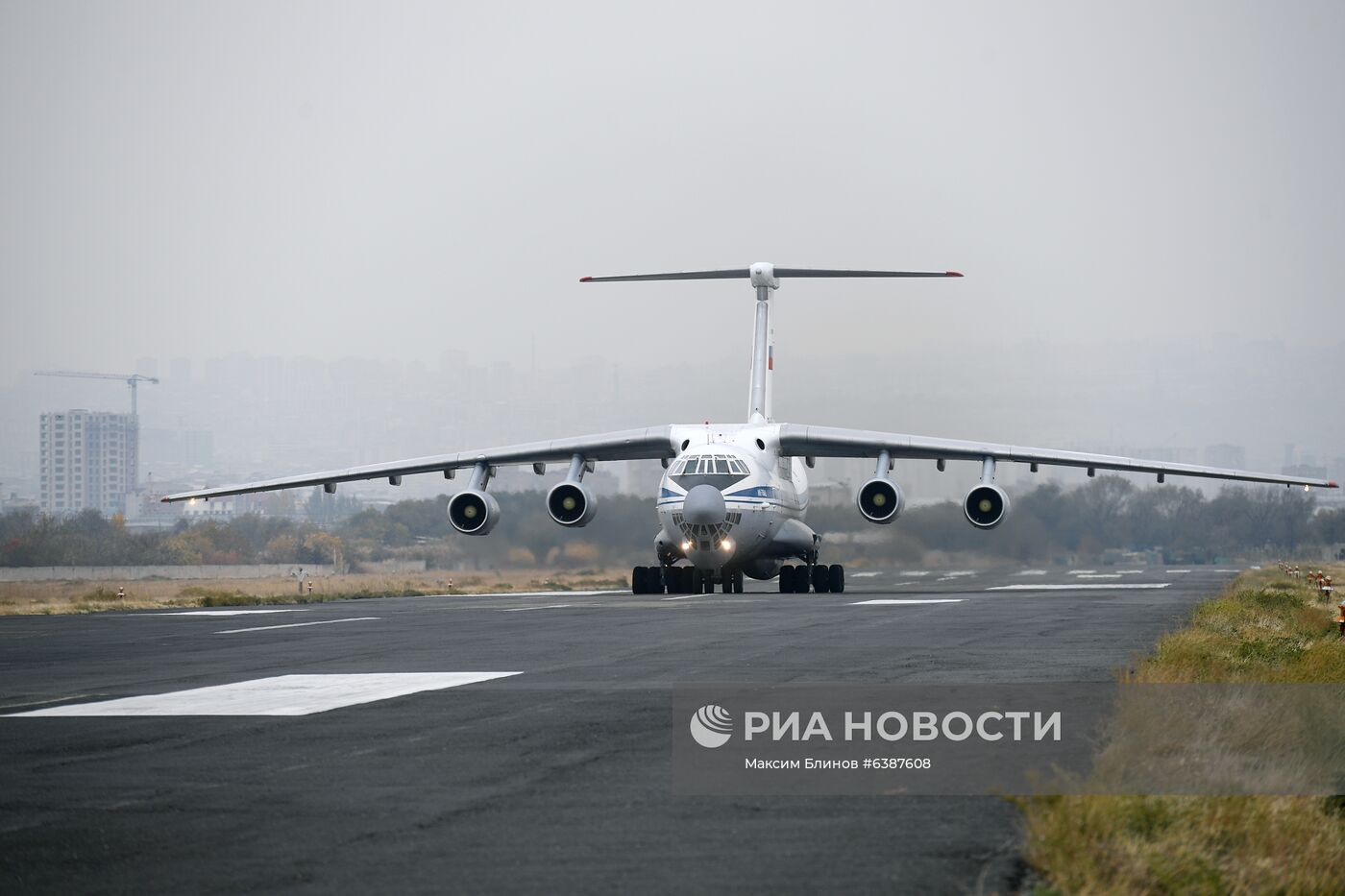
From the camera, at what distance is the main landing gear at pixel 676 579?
37.2 meters

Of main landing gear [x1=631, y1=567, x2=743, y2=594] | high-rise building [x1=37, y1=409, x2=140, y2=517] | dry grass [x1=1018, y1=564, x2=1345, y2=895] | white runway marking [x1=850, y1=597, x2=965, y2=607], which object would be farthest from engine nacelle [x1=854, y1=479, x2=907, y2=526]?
high-rise building [x1=37, y1=409, x2=140, y2=517]

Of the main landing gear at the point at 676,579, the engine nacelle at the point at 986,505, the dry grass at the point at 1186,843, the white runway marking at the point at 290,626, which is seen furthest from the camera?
the main landing gear at the point at 676,579

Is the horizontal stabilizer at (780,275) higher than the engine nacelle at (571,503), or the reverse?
the horizontal stabilizer at (780,275)

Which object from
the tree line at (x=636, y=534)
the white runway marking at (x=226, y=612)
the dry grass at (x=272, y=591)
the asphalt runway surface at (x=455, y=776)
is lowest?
the dry grass at (x=272, y=591)

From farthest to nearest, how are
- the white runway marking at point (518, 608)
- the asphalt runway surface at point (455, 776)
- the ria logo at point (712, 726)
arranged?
1. the white runway marking at point (518, 608)
2. the ria logo at point (712, 726)
3. the asphalt runway surface at point (455, 776)

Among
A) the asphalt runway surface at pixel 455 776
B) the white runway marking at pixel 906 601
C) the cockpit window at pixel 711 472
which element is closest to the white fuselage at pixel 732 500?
the cockpit window at pixel 711 472

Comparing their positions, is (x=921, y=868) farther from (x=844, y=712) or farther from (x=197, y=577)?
(x=197, y=577)

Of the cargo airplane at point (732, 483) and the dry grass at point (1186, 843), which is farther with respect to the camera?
the cargo airplane at point (732, 483)

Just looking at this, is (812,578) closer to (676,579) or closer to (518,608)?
(676,579)

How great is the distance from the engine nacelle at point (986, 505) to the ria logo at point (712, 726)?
24820 mm

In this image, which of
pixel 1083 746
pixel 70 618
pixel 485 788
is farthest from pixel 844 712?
pixel 70 618

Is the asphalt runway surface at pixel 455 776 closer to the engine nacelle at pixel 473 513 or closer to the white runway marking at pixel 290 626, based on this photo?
the white runway marking at pixel 290 626

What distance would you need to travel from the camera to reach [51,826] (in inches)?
279

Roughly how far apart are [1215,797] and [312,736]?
5.45m
